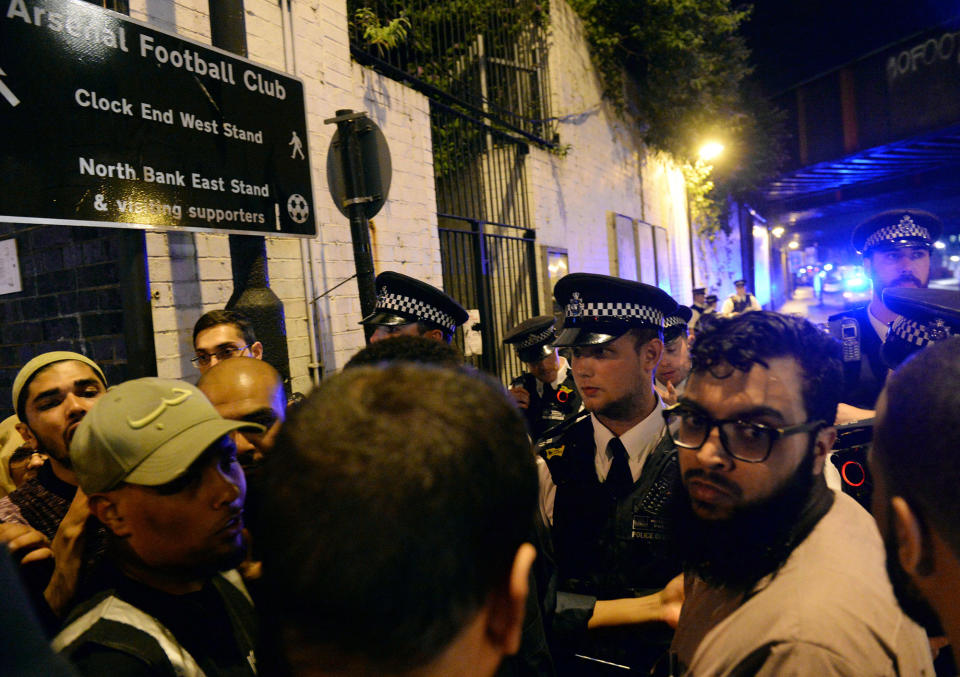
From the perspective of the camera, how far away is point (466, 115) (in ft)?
22.2

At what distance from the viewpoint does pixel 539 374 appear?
16.4ft

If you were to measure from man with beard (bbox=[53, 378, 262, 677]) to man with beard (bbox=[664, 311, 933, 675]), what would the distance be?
1.22m

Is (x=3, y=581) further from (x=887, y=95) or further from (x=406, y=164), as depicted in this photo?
(x=887, y=95)

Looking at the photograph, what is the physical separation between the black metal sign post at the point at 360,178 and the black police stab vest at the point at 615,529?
6.14 ft

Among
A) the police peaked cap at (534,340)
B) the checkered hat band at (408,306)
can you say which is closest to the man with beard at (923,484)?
the checkered hat band at (408,306)

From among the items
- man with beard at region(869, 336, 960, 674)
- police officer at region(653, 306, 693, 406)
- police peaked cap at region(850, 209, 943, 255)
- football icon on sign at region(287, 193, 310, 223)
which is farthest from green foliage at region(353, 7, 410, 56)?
man with beard at region(869, 336, 960, 674)

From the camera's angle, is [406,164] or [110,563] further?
[406,164]

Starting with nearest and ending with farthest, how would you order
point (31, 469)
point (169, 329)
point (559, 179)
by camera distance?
point (31, 469) < point (169, 329) < point (559, 179)

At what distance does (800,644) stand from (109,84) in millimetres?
3048

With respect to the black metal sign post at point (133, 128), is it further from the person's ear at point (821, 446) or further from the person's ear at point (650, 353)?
the person's ear at point (821, 446)

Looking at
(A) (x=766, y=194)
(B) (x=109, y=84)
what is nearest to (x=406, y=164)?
(B) (x=109, y=84)

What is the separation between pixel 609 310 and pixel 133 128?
2.30m

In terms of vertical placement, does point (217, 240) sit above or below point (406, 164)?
below

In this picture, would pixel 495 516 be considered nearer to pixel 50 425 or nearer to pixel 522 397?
pixel 50 425
